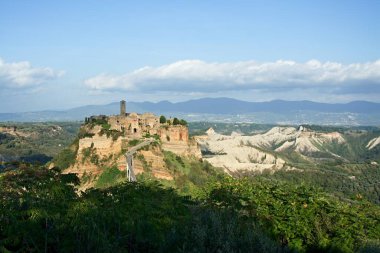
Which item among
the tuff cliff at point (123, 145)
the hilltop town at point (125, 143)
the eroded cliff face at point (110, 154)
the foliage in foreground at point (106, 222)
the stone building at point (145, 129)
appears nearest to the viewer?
the foliage in foreground at point (106, 222)

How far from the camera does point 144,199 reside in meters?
19.2

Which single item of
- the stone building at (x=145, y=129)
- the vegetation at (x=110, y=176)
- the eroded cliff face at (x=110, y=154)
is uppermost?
the stone building at (x=145, y=129)

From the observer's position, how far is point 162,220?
17750 millimetres

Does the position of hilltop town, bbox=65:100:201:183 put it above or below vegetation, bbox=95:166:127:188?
above

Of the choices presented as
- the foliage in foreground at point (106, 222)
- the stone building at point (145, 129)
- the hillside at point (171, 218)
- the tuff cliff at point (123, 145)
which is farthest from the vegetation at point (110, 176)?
the foliage in foreground at point (106, 222)

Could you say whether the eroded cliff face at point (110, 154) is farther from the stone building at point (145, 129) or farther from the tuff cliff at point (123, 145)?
the stone building at point (145, 129)

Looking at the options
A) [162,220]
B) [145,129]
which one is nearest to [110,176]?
[145,129]

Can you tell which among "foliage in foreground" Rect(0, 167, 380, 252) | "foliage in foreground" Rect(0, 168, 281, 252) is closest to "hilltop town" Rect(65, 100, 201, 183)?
"foliage in foreground" Rect(0, 167, 380, 252)

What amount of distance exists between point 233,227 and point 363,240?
7.64m

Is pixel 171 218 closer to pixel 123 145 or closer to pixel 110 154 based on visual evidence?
pixel 110 154

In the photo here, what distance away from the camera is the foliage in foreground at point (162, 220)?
14375 mm

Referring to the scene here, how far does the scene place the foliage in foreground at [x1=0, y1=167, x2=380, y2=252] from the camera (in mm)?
14375

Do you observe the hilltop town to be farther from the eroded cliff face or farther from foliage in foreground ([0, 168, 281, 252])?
foliage in foreground ([0, 168, 281, 252])

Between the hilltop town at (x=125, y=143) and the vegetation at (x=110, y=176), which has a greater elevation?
the hilltop town at (x=125, y=143)
